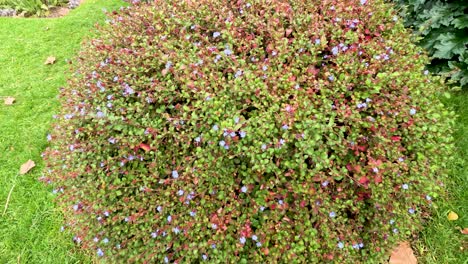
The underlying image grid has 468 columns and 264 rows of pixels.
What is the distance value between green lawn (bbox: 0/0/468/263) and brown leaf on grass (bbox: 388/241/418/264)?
80 millimetres

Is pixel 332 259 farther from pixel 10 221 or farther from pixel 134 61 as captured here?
pixel 10 221

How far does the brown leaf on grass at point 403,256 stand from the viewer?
8.49ft

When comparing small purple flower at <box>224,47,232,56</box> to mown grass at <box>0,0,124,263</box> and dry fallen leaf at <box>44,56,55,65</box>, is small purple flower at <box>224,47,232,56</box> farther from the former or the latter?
dry fallen leaf at <box>44,56,55,65</box>

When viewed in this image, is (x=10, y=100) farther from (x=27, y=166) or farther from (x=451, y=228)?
(x=451, y=228)

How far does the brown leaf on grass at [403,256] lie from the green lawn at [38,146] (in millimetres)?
80

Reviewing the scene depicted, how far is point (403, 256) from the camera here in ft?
8.58

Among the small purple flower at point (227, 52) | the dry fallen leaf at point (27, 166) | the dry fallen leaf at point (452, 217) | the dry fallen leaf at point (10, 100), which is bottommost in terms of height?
the dry fallen leaf at point (27, 166)

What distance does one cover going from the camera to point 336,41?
2201mm

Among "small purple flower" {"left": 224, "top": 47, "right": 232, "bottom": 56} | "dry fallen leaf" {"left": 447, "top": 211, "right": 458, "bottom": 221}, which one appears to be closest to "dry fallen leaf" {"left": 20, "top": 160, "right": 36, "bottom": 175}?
"small purple flower" {"left": 224, "top": 47, "right": 232, "bottom": 56}

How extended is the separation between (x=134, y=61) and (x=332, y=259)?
1.73 metres

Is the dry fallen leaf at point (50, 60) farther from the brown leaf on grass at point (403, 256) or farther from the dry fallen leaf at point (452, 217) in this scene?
the dry fallen leaf at point (452, 217)

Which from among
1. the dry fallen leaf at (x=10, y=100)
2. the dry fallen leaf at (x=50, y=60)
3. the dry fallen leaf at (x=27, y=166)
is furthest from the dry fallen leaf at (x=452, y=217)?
the dry fallen leaf at (x=50, y=60)

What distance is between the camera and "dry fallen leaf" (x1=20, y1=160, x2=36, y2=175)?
3399 millimetres

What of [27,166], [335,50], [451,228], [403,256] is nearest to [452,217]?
[451,228]
